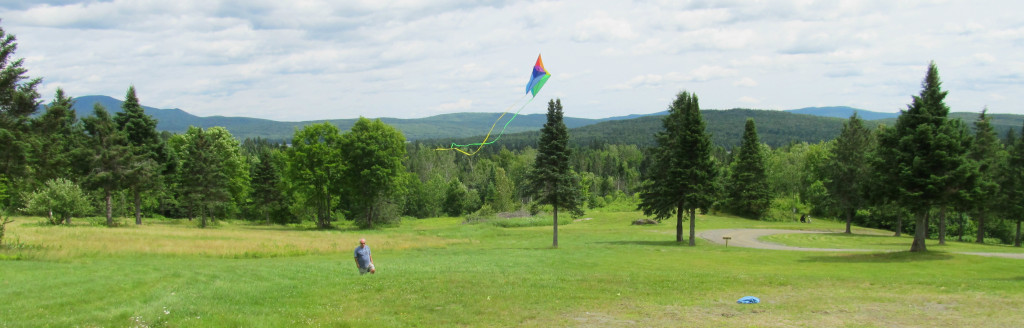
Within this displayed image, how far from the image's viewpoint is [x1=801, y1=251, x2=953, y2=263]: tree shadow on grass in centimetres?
2975

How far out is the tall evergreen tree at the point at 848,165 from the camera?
5605 centimetres

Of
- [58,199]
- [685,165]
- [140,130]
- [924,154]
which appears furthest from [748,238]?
[140,130]

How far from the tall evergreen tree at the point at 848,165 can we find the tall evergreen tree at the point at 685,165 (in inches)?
1005

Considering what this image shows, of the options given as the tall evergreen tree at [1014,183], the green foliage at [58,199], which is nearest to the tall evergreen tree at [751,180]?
the tall evergreen tree at [1014,183]

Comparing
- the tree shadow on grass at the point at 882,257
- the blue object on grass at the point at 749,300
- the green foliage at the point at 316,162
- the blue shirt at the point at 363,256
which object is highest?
the green foliage at the point at 316,162

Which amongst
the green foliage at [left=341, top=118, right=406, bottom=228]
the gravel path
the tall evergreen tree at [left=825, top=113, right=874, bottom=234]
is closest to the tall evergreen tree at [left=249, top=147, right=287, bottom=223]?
the green foliage at [left=341, top=118, right=406, bottom=228]

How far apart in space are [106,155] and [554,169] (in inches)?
1363

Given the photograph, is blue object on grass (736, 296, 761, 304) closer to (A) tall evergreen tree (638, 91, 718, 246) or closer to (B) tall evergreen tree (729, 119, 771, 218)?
(A) tall evergreen tree (638, 91, 718, 246)

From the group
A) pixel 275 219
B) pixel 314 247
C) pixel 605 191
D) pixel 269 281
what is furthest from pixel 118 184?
pixel 605 191

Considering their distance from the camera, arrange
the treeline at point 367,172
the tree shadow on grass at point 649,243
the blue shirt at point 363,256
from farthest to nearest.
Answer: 1. the tree shadow on grass at point 649,243
2. the treeline at point 367,172
3. the blue shirt at point 363,256

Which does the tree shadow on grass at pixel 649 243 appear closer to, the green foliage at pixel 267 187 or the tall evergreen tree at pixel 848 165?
the tall evergreen tree at pixel 848 165

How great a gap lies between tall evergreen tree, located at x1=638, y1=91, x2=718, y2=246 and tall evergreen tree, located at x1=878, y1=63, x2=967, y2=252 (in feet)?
34.2

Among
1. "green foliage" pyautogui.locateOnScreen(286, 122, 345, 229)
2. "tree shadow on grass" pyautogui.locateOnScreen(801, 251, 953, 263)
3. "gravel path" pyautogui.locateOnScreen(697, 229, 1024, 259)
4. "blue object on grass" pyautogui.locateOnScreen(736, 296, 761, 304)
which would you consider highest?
"green foliage" pyautogui.locateOnScreen(286, 122, 345, 229)

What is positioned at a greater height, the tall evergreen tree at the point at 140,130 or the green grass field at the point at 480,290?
the tall evergreen tree at the point at 140,130
